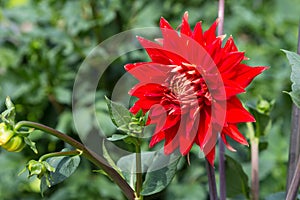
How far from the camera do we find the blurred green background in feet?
4.17

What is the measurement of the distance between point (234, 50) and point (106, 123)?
0.65 metres

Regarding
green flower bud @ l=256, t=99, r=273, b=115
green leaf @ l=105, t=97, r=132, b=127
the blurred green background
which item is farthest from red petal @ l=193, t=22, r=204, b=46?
the blurred green background

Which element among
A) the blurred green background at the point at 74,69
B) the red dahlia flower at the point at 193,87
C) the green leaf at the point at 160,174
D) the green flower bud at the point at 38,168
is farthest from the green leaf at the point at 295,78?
the blurred green background at the point at 74,69

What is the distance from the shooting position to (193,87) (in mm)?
568

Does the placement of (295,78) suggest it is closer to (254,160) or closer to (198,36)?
(198,36)

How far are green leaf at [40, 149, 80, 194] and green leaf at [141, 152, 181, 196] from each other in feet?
0.28

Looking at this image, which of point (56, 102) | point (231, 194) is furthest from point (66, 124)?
point (231, 194)

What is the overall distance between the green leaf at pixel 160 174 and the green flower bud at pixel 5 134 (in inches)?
6.7

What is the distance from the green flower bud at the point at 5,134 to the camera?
52cm

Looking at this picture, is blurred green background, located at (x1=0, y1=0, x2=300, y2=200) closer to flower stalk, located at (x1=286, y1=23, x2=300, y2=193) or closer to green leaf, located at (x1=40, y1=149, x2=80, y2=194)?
flower stalk, located at (x1=286, y1=23, x2=300, y2=193)

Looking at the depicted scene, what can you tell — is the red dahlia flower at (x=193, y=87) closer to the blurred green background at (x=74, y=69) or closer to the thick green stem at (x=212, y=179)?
the thick green stem at (x=212, y=179)

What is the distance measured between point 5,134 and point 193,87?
19 cm

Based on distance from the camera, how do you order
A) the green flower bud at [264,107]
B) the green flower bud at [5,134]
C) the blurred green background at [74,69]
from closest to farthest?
1. the green flower bud at [5,134]
2. the green flower bud at [264,107]
3. the blurred green background at [74,69]

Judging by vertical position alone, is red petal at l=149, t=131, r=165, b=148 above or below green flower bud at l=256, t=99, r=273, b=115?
below
